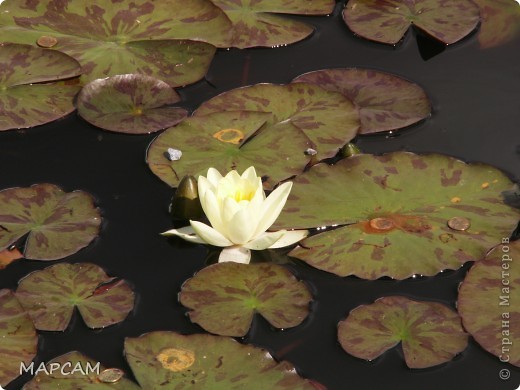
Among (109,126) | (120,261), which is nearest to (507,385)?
(120,261)

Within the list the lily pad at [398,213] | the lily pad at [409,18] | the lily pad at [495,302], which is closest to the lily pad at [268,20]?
the lily pad at [409,18]

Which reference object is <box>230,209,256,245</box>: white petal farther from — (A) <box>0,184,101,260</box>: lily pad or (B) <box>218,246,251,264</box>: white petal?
(A) <box>0,184,101,260</box>: lily pad

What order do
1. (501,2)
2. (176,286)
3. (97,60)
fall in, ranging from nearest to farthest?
(176,286) → (97,60) → (501,2)

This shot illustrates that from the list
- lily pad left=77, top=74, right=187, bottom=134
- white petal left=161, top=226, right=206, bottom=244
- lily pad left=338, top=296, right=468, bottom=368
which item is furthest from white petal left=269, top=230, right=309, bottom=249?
lily pad left=77, top=74, right=187, bottom=134

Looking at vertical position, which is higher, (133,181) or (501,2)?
(501,2)

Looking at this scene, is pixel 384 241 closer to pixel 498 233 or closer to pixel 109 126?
pixel 498 233

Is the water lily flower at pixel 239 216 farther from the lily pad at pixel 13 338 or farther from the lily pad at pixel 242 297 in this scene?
the lily pad at pixel 13 338

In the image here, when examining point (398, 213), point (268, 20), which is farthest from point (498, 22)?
point (398, 213)
